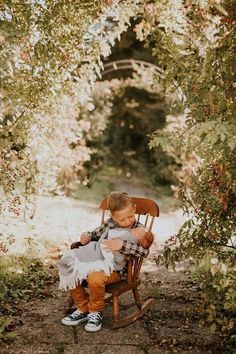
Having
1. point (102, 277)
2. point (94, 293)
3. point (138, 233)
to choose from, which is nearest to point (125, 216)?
point (138, 233)

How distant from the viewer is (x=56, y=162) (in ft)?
27.1

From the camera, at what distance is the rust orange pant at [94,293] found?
13.5ft

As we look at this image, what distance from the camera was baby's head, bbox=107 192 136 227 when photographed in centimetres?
432

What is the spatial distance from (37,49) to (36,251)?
107 inches

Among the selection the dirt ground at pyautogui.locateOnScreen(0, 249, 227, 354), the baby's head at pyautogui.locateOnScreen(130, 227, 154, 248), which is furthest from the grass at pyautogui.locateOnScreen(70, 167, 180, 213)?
the baby's head at pyautogui.locateOnScreen(130, 227, 154, 248)

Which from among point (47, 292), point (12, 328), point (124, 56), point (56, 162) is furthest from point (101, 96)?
point (12, 328)

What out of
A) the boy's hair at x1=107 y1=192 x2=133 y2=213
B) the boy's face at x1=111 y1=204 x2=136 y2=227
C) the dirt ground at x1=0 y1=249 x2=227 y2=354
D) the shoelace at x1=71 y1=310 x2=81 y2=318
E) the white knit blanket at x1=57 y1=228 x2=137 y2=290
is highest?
the boy's hair at x1=107 y1=192 x2=133 y2=213

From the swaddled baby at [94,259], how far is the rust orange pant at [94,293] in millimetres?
63

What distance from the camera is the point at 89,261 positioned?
168 inches

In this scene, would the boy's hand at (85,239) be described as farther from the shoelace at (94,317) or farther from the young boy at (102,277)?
the shoelace at (94,317)

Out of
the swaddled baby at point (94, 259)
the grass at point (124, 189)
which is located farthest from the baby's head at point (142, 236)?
the grass at point (124, 189)

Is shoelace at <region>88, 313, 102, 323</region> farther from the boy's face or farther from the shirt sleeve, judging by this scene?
the boy's face

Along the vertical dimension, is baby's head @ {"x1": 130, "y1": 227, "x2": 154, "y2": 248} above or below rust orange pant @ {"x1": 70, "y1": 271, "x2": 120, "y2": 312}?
above

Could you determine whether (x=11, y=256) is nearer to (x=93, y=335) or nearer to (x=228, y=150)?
(x=93, y=335)
